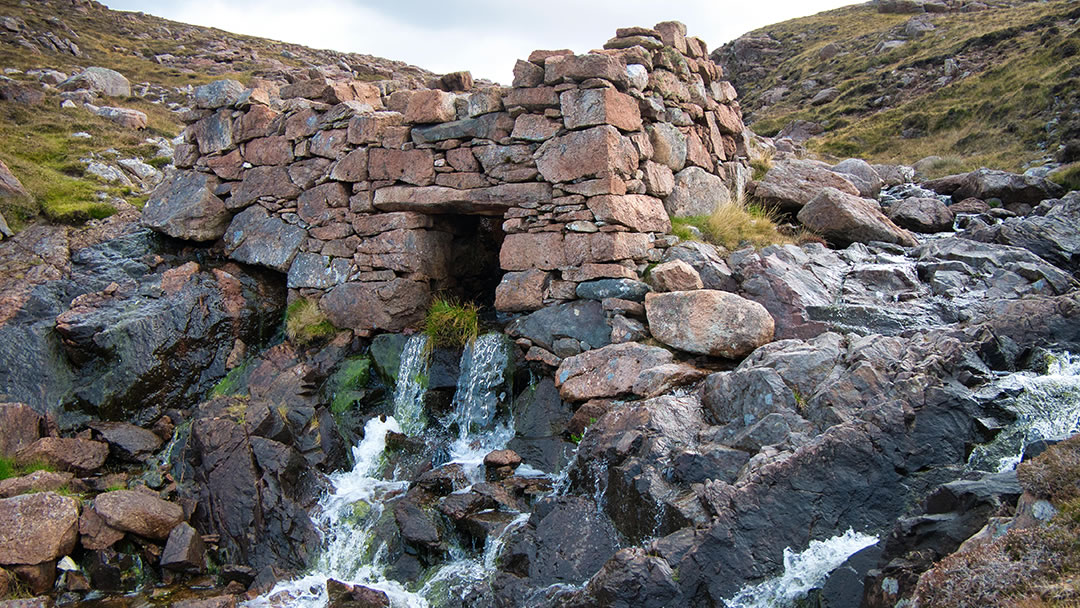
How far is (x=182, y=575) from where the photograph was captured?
20.5ft

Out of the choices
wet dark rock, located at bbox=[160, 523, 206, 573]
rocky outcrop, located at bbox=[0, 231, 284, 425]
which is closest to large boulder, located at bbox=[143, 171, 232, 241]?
rocky outcrop, located at bbox=[0, 231, 284, 425]

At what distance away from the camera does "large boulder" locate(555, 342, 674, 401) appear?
673cm

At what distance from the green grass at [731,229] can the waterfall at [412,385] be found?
3.40 meters

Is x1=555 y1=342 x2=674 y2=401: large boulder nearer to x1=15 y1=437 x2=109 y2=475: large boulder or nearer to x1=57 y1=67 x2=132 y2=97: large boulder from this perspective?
x1=15 y1=437 x2=109 y2=475: large boulder

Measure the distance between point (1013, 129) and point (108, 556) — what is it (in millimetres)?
20404

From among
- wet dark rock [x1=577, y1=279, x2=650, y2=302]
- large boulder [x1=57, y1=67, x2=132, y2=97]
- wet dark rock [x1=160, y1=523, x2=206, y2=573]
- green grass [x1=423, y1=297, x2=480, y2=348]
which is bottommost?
wet dark rock [x1=160, y1=523, x2=206, y2=573]

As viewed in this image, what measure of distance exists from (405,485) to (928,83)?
2477cm

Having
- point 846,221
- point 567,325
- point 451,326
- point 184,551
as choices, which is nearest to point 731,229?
point 846,221

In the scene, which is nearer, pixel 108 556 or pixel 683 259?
pixel 108 556

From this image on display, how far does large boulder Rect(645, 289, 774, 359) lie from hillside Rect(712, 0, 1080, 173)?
9.69 meters

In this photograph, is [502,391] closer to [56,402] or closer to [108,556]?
[108,556]

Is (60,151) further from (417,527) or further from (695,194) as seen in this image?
(695,194)

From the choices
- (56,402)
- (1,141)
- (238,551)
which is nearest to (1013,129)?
(238,551)

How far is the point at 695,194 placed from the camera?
9078 mm
